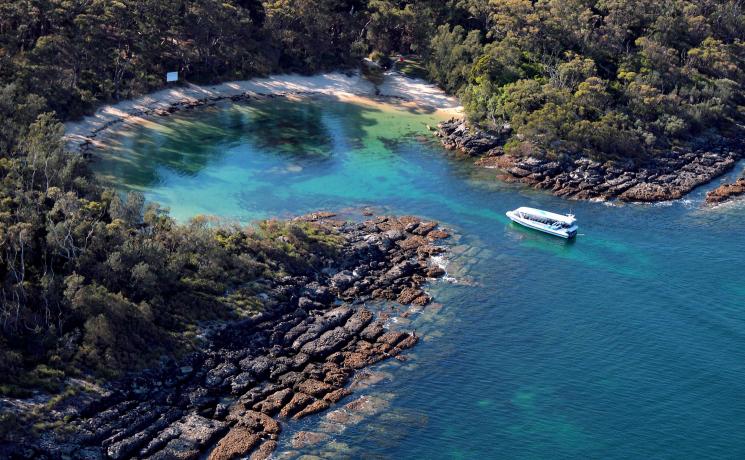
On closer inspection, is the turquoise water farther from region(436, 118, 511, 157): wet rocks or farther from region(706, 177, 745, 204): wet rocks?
region(436, 118, 511, 157): wet rocks

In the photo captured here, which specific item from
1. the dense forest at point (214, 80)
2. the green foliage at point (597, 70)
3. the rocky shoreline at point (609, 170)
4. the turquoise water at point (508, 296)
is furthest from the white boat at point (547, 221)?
the green foliage at point (597, 70)

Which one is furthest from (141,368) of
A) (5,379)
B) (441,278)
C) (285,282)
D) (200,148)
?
(200,148)

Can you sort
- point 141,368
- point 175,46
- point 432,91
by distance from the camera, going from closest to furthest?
1. point 141,368
2. point 175,46
3. point 432,91

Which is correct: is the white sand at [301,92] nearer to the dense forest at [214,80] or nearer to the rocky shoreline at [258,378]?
the dense forest at [214,80]

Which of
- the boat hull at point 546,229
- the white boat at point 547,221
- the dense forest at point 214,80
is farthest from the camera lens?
the white boat at point 547,221

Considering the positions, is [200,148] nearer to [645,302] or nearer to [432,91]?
[432,91]

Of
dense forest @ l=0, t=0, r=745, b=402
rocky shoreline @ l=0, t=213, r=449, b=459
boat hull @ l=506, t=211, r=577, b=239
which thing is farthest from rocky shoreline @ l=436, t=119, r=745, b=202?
rocky shoreline @ l=0, t=213, r=449, b=459
